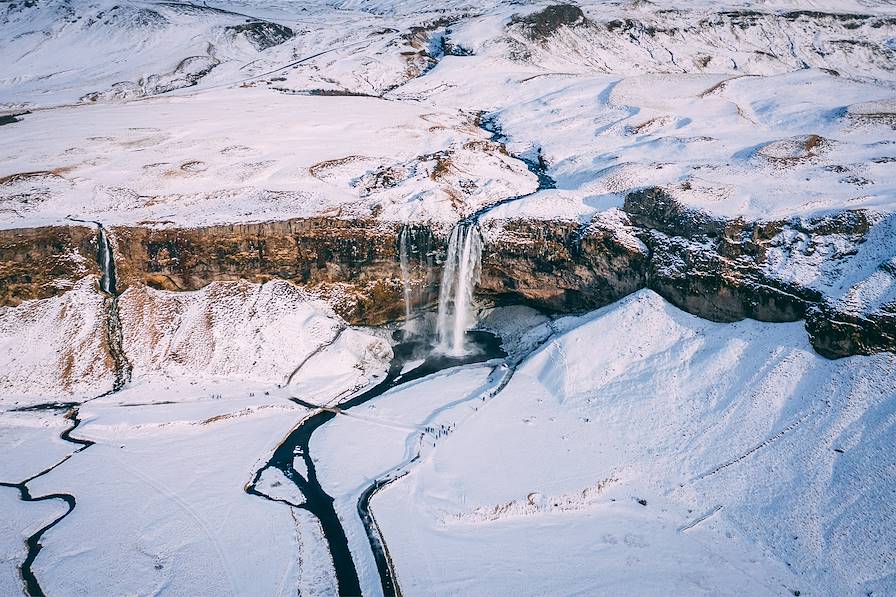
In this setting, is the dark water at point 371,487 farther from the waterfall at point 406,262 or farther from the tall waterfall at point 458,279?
the waterfall at point 406,262

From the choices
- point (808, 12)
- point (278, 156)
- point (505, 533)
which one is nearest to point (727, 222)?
point (505, 533)

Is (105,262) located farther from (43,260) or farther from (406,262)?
(406,262)

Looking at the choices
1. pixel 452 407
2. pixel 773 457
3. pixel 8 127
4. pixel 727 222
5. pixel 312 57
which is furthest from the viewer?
pixel 312 57


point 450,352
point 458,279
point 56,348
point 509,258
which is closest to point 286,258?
point 458,279

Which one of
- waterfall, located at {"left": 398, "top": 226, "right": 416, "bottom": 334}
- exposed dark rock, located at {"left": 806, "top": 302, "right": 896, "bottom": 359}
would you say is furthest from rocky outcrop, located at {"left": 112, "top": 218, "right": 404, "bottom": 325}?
exposed dark rock, located at {"left": 806, "top": 302, "right": 896, "bottom": 359}

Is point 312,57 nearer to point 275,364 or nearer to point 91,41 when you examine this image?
point 91,41

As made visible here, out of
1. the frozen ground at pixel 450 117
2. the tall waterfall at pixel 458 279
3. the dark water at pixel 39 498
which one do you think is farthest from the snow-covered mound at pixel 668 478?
the dark water at pixel 39 498
